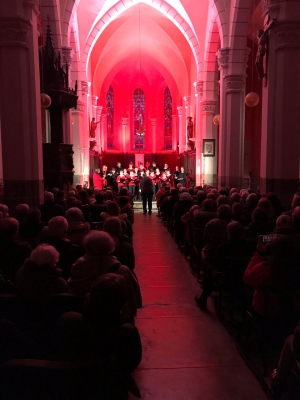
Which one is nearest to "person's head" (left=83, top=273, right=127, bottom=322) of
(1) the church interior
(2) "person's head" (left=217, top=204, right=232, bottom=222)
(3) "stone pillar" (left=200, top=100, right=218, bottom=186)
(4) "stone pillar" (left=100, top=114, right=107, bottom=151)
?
(1) the church interior

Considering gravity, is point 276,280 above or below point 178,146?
below

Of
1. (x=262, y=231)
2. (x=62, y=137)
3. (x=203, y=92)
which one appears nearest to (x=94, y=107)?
(x=203, y=92)

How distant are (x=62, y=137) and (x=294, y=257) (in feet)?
35.8

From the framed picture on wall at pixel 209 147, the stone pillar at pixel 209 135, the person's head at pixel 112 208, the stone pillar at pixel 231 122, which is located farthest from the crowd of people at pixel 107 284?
the stone pillar at pixel 209 135

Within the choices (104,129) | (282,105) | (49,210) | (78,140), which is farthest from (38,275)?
(104,129)

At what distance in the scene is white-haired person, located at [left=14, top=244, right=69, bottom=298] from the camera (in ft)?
9.87

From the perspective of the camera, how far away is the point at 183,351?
13.5ft

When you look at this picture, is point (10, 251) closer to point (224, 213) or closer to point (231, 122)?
point (224, 213)

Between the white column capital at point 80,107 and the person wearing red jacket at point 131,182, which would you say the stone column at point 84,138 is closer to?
A: the white column capital at point 80,107

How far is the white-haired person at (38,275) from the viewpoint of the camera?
3.01 m

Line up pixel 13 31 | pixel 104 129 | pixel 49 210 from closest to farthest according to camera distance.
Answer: pixel 49 210 → pixel 13 31 → pixel 104 129

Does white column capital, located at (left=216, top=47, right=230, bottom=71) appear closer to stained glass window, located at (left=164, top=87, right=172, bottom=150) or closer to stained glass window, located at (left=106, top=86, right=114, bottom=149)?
stained glass window, located at (left=164, top=87, right=172, bottom=150)

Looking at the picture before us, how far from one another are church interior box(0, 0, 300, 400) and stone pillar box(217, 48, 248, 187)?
5 centimetres

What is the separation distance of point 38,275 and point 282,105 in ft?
25.0
